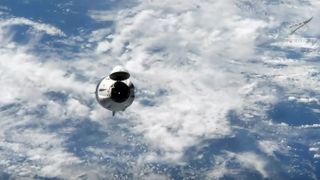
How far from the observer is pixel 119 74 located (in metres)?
35.4

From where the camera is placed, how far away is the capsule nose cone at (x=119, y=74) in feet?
116

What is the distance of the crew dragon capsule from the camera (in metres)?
35.6

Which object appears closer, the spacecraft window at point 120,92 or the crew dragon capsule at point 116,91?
the crew dragon capsule at point 116,91

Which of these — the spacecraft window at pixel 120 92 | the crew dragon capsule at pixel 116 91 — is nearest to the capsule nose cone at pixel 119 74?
the crew dragon capsule at pixel 116 91

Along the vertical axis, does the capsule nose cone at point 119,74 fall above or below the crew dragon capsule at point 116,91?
above

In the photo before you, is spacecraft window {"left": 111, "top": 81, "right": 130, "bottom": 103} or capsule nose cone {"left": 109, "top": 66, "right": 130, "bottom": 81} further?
spacecraft window {"left": 111, "top": 81, "right": 130, "bottom": 103}

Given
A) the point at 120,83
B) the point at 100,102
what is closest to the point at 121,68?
the point at 120,83

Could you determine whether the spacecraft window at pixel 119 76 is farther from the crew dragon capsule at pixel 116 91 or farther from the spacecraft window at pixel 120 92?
the spacecraft window at pixel 120 92

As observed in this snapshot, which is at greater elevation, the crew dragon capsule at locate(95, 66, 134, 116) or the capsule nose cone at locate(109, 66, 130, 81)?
the capsule nose cone at locate(109, 66, 130, 81)

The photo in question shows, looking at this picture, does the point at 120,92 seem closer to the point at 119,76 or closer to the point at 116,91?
the point at 116,91

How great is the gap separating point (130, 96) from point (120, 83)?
1.38 m

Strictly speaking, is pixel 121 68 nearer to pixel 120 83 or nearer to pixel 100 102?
pixel 120 83

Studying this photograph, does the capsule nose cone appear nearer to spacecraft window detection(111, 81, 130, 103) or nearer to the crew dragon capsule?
the crew dragon capsule

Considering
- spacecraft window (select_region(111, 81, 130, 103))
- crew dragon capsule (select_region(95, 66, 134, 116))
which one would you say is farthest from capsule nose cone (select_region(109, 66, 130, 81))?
spacecraft window (select_region(111, 81, 130, 103))
